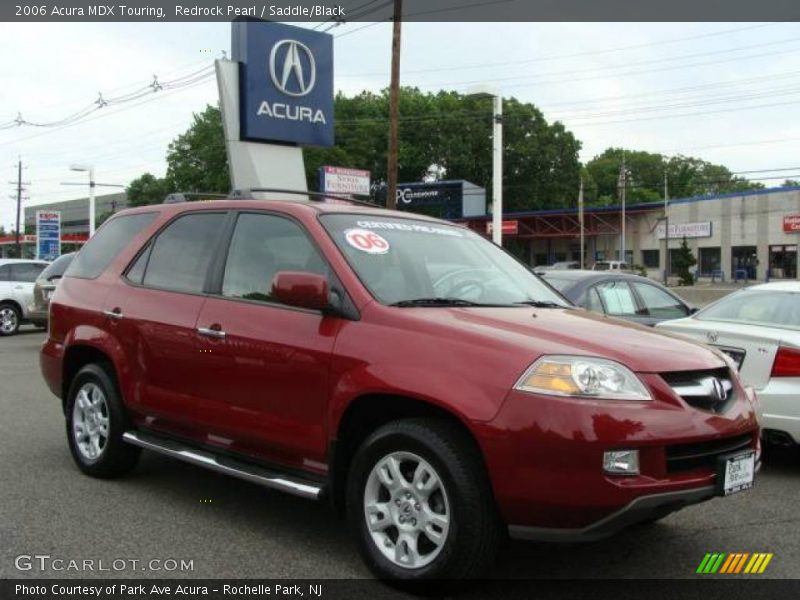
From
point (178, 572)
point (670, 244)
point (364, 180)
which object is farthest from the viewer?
point (670, 244)

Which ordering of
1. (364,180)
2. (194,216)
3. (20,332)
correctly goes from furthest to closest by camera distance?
(364,180)
(20,332)
(194,216)

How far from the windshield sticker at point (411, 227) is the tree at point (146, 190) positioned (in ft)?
233

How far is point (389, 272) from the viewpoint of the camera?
4.20 m

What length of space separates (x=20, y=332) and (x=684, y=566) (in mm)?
18423

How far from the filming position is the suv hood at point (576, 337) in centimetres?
343

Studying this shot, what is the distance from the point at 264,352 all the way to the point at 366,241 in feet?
2.69

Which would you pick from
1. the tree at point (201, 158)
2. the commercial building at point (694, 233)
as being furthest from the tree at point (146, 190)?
the commercial building at point (694, 233)

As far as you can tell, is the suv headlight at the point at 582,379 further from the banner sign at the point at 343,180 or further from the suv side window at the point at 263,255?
the banner sign at the point at 343,180

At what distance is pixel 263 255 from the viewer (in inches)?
179

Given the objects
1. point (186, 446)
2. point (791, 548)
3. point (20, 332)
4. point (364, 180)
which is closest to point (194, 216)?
point (186, 446)

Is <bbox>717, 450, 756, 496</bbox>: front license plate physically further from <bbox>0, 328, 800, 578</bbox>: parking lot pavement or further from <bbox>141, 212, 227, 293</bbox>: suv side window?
<bbox>141, 212, 227, 293</bbox>: suv side window

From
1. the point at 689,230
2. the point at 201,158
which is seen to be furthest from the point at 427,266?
the point at 201,158

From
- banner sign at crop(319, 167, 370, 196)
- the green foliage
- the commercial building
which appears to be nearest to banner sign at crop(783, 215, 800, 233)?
the commercial building

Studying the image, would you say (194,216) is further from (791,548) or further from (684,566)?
(791,548)
